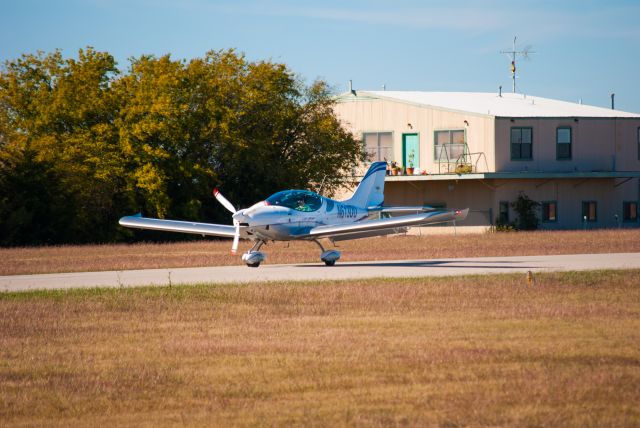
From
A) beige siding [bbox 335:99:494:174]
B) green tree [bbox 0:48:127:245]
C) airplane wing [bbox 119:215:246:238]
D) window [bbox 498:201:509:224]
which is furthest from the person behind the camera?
window [bbox 498:201:509:224]

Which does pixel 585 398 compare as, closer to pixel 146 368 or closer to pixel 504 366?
pixel 504 366

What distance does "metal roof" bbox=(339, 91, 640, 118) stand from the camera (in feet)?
182

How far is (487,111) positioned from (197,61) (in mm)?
16420

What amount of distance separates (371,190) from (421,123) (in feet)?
81.3

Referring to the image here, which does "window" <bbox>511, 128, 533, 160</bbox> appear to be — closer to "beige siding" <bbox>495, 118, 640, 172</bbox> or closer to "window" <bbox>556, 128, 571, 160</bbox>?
Answer: "beige siding" <bbox>495, 118, 640, 172</bbox>

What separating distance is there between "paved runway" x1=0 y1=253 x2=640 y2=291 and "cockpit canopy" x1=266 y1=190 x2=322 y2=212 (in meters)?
1.76

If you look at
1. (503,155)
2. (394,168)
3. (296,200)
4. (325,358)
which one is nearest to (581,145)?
(503,155)

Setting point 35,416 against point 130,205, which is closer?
point 35,416

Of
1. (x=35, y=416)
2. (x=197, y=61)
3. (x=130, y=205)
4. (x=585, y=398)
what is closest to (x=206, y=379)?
(x=35, y=416)

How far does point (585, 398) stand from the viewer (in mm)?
10148

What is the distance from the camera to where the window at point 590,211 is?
2215 inches

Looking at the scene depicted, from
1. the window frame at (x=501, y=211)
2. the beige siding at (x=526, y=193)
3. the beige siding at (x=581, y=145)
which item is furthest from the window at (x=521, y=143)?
the window frame at (x=501, y=211)

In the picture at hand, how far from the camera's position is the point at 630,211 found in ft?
191

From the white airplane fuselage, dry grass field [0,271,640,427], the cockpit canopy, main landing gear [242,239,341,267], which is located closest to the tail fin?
the white airplane fuselage
